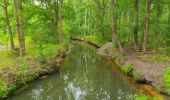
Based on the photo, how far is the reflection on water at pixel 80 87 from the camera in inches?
503

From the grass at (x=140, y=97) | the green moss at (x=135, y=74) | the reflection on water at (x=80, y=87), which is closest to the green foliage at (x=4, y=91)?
the reflection on water at (x=80, y=87)

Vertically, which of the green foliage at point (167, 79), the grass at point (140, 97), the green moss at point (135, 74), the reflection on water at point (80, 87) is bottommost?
the reflection on water at point (80, 87)

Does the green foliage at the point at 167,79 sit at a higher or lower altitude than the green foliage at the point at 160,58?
lower

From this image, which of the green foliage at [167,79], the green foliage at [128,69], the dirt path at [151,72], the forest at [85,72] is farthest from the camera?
the green foliage at [128,69]

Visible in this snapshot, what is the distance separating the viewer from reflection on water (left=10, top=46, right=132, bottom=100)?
41.9ft

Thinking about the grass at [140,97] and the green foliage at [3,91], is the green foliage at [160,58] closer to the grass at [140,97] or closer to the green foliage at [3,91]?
the grass at [140,97]

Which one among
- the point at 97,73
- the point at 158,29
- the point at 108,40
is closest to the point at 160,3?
the point at 158,29

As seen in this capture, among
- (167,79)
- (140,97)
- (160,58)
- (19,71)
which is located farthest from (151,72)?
(19,71)

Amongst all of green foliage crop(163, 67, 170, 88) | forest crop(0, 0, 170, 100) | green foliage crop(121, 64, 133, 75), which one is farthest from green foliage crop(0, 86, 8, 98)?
green foliage crop(121, 64, 133, 75)

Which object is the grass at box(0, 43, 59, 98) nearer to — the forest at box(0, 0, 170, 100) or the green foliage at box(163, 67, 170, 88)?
the forest at box(0, 0, 170, 100)

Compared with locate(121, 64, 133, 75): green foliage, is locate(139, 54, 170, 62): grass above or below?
above

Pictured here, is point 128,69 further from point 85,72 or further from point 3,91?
point 3,91

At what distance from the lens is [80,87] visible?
14688 mm

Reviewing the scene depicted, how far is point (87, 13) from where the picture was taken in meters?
41.8
